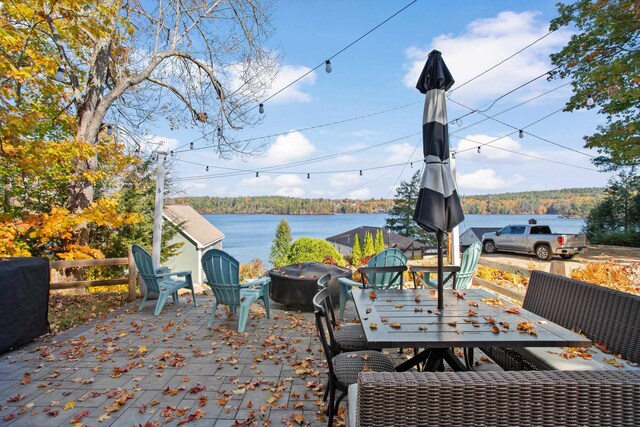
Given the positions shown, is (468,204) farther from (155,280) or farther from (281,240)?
(155,280)

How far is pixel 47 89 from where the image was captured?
6211 millimetres

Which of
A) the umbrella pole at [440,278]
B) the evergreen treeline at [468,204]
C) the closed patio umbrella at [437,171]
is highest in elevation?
the evergreen treeline at [468,204]

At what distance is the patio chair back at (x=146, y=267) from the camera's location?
5.04m

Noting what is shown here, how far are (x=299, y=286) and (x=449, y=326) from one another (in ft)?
10.3

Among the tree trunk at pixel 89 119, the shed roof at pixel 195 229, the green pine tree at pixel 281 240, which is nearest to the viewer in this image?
the tree trunk at pixel 89 119

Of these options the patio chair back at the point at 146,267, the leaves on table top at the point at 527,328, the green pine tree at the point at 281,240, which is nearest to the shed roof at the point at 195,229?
the green pine tree at the point at 281,240

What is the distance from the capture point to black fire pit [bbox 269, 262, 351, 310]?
5.13 m

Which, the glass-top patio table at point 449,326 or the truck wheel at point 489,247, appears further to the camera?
the truck wheel at point 489,247

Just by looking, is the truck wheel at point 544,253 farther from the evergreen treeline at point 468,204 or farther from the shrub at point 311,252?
the shrub at point 311,252

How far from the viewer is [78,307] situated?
223 inches

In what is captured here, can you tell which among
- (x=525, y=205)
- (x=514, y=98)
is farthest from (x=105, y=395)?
(x=525, y=205)

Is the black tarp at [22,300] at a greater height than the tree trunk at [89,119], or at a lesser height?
lesser

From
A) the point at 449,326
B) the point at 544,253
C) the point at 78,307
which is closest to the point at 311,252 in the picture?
the point at 78,307

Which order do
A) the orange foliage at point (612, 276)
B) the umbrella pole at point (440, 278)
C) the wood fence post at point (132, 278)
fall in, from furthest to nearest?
the wood fence post at point (132, 278) < the orange foliage at point (612, 276) < the umbrella pole at point (440, 278)
